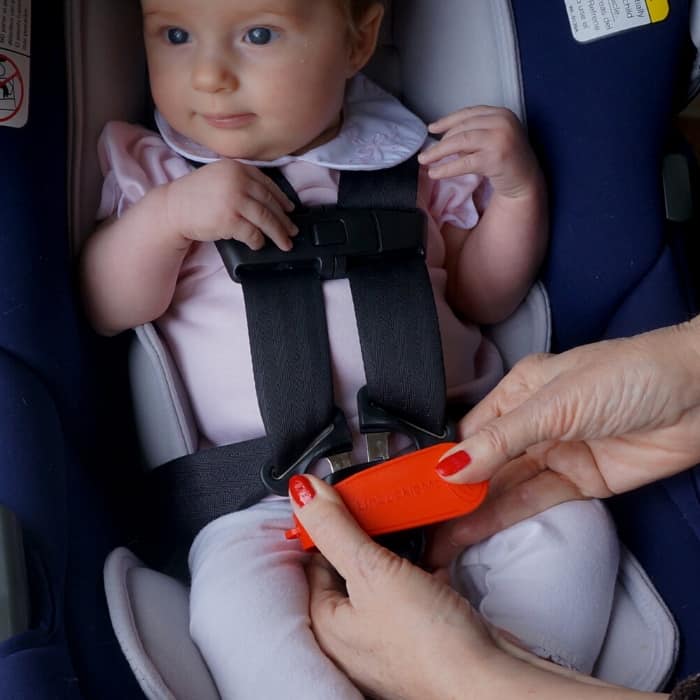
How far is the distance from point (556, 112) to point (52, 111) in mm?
605

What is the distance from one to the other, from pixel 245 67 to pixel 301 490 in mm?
469

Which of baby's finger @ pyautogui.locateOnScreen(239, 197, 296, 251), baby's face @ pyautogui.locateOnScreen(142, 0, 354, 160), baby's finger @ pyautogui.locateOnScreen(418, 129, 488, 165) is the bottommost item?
baby's finger @ pyautogui.locateOnScreen(239, 197, 296, 251)

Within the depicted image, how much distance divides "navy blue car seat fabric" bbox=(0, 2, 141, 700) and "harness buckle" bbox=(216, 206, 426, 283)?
199mm

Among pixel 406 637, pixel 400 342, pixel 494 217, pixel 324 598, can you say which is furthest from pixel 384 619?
pixel 494 217

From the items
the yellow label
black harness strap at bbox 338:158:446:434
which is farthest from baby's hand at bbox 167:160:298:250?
the yellow label

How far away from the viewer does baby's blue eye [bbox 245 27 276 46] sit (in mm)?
1107

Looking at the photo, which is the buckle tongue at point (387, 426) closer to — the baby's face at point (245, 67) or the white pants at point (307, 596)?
the white pants at point (307, 596)

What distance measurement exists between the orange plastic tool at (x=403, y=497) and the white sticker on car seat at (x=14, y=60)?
1.74ft

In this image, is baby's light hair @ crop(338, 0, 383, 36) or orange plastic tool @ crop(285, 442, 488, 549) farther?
baby's light hair @ crop(338, 0, 383, 36)

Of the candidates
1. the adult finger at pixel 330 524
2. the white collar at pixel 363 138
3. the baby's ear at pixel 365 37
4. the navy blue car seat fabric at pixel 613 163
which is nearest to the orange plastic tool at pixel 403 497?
the adult finger at pixel 330 524

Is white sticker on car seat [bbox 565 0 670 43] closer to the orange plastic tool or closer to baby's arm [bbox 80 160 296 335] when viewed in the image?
baby's arm [bbox 80 160 296 335]

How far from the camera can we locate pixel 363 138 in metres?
1.28

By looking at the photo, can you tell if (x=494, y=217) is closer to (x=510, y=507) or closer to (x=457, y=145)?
(x=457, y=145)

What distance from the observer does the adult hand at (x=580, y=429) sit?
101cm
